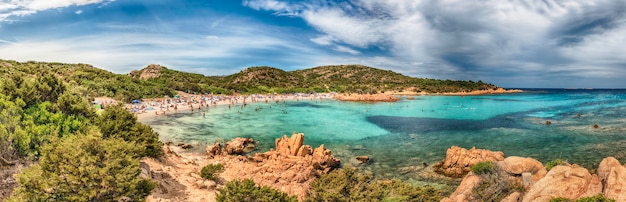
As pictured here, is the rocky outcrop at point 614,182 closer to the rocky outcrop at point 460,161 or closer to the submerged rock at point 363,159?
the rocky outcrop at point 460,161

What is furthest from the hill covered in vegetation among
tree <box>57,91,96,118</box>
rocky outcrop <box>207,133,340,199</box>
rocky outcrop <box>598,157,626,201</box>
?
rocky outcrop <box>598,157,626,201</box>

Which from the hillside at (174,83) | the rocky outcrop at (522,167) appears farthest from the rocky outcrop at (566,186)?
the hillside at (174,83)

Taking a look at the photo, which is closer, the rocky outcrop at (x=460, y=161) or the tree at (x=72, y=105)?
the tree at (x=72, y=105)

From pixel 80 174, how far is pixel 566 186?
68.2ft

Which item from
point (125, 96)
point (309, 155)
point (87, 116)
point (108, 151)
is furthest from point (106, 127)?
point (125, 96)

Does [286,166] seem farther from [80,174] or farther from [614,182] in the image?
[614,182]

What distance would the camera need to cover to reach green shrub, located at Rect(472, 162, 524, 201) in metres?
16.3

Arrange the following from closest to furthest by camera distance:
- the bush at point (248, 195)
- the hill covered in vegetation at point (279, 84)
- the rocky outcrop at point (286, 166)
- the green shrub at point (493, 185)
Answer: the bush at point (248, 195) → the green shrub at point (493, 185) → the rocky outcrop at point (286, 166) → the hill covered in vegetation at point (279, 84)

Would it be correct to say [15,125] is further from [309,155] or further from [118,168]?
[309,155]

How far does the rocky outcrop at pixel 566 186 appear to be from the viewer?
1332cm

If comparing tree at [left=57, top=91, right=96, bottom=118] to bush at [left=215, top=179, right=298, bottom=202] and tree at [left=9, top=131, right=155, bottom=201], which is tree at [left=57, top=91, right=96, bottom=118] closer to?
tree at [left=9, top=131, right=155, bottom=201]

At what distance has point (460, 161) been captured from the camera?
2530 centimetres

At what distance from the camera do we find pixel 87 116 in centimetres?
2072

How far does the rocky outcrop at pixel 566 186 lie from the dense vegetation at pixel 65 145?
59.4ft
